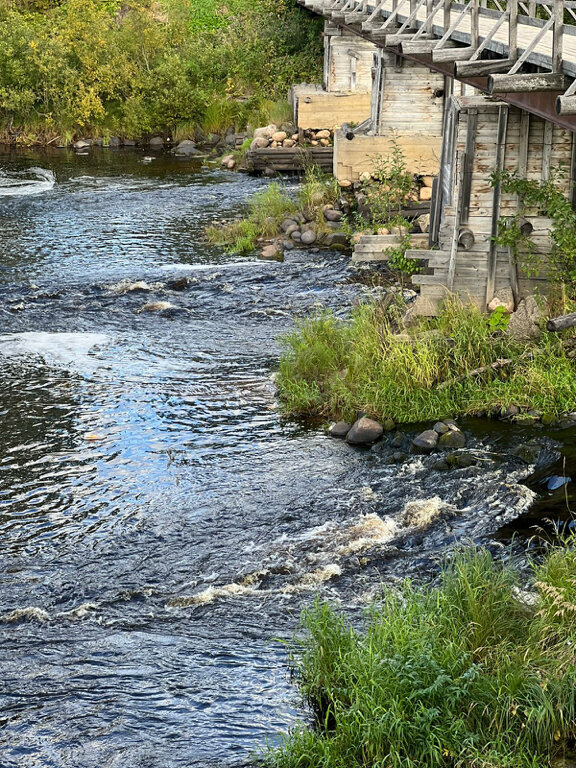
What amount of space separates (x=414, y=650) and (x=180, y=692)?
153cm

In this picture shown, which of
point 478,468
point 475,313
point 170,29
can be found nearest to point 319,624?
point 478,468

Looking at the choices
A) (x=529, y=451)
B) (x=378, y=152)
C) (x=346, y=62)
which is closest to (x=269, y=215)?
(x=378, y=152)

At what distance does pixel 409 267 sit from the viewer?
1314 centimetres

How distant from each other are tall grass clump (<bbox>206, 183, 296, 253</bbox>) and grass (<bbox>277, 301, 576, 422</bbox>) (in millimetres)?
6656

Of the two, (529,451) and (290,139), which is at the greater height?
(290,139)

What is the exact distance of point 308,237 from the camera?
56.8ft

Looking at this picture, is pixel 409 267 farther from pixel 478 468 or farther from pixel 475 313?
pixel 478 468

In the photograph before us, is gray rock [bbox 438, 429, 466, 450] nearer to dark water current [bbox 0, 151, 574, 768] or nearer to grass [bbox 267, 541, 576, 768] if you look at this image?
dark water current [bbox 0, 151, 574, 768]

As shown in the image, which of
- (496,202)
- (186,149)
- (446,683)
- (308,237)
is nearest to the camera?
(446,683)

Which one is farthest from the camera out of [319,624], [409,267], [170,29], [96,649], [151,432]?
[170,29]

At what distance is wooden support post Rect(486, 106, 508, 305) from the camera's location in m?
11.3

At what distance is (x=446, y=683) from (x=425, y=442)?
4289mm

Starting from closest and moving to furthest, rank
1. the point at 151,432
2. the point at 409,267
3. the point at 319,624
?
1. the point at 319,624
2. the point at 151,432
3. the point at 409,267

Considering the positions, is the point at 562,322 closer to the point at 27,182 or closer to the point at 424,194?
the point at 424,194
